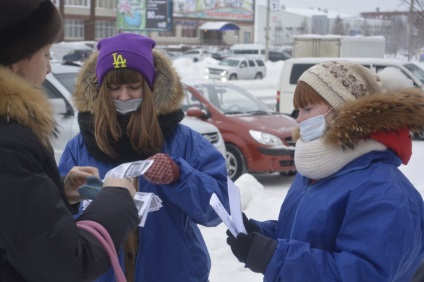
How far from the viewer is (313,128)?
2408 millimetres

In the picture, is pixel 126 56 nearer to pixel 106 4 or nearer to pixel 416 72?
pixel 416 72

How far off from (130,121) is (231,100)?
7.42 metres

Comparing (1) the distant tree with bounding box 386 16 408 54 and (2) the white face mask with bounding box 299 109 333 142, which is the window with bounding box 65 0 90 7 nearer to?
(1) the distant tree with bounding box 386 16 408 54

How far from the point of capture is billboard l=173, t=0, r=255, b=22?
270 ft

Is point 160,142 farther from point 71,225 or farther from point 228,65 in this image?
point 228,65

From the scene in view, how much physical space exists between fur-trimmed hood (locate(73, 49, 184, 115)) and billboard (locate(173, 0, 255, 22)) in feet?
261

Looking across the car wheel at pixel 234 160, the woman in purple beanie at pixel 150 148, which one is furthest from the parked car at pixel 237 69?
the woman in purple beanie at pixel 150 148

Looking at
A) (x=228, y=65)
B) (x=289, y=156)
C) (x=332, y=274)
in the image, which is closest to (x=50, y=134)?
(x=332, y=274)

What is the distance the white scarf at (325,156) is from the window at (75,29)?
74885 mm

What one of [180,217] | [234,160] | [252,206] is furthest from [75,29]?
[180,217]

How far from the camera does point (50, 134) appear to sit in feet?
6.33

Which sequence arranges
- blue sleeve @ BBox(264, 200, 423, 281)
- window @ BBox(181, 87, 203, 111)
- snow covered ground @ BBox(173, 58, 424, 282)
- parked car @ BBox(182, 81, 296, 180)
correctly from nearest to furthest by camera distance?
blue sleeve @ BBox(264, 200, 423, 281)
snow covered ground @ BBox(173, 58, 424, 282)
parked car @ BBox(182, 81, 296, 180)
window @ BBox(181, 87, 203, 111)

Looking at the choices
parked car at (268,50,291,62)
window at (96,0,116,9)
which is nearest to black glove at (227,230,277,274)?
parked car at (268,50,291,62)

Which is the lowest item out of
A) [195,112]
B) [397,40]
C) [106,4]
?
[195,112]
